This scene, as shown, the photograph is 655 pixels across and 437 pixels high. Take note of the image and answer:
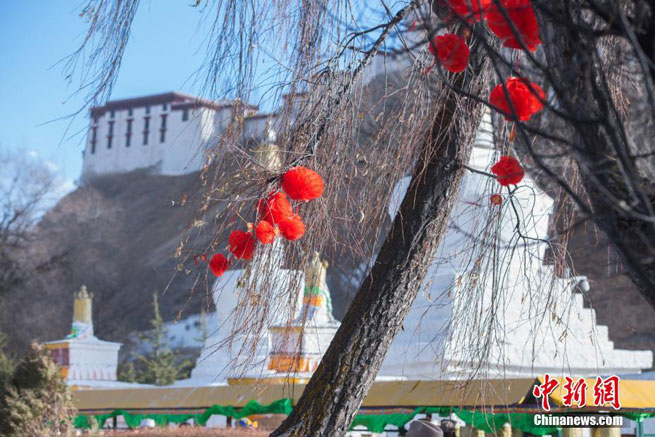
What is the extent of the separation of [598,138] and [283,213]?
1694mm

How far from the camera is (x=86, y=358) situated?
18.8 metres

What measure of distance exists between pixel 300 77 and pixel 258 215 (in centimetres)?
80

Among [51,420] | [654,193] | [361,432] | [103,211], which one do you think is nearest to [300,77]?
[654,193]

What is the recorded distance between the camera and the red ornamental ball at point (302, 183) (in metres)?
3.66

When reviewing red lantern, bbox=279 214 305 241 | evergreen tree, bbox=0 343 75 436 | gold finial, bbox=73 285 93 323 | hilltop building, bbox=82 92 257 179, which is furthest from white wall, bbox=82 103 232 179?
red lantern, bbox=279 214 305 241

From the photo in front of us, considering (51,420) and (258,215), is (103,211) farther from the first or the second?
(258,215)

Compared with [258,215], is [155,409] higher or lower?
lower

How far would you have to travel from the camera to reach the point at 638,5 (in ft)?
7.47

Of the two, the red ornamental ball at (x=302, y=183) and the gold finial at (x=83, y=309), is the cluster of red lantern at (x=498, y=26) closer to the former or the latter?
the red ornamental ball at (x=302, y=183)

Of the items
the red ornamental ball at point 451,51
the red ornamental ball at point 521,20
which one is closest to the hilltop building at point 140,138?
the red ornamental ball at point 451,51

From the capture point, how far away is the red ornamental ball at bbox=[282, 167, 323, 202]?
144 inches

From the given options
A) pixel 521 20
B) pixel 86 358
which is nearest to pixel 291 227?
pixel 521 20

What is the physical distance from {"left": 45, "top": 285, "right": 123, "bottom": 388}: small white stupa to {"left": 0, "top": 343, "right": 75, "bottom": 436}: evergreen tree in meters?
10.1

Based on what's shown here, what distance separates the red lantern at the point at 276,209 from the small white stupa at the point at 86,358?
51.4ft
